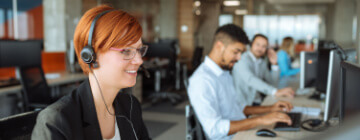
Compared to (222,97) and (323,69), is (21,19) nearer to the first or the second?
(222,97)

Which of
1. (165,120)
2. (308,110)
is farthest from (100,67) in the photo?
(165,120)

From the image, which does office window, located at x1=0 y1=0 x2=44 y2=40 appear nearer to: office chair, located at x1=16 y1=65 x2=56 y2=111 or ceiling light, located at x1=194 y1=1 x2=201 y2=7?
office chair, located at x1=16 y1=65 x2=56 y2=111

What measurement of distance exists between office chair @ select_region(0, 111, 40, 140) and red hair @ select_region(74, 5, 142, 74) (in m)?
0.29

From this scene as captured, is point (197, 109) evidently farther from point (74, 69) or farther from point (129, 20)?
point (74, 69)

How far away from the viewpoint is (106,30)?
105cm

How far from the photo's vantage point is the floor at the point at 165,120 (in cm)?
414

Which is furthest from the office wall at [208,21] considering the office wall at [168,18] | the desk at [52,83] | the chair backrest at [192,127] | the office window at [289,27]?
the chair backrest at [192,127]

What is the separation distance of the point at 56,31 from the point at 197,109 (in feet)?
18.3

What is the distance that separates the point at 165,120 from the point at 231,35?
2.92m

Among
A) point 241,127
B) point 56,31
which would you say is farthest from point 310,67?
point 56,31

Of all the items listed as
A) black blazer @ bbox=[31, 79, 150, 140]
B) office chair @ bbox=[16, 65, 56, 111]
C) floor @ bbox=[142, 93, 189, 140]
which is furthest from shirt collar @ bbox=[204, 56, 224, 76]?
floor @ bbox=[142, 93, 189, 140]

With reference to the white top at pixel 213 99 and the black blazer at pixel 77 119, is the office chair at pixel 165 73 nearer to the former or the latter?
the white top at pixel 213 99

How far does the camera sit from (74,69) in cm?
479

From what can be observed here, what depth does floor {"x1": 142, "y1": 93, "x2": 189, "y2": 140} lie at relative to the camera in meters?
4.14
